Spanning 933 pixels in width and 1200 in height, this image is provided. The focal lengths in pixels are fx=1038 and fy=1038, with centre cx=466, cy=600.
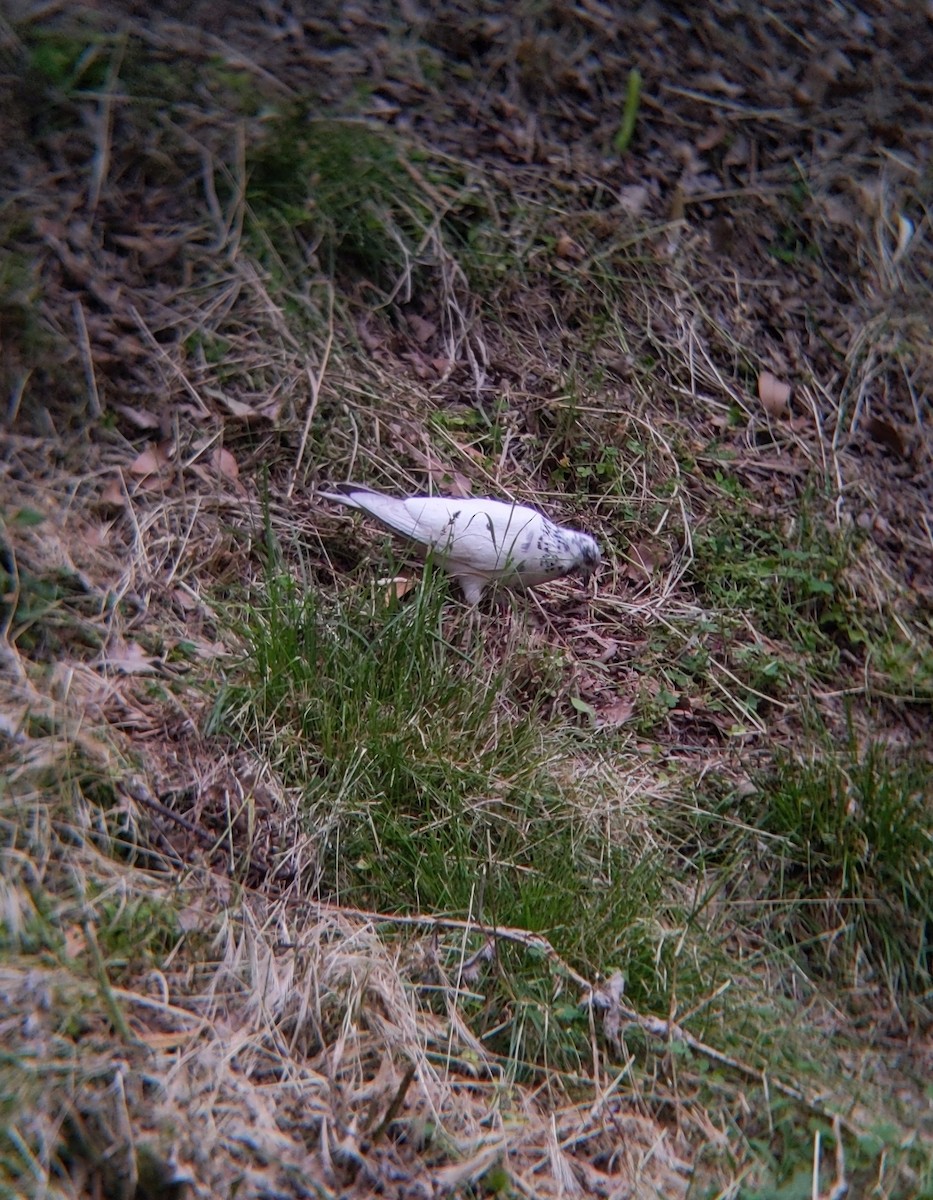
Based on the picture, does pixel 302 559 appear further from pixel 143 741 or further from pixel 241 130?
pixel 241 130

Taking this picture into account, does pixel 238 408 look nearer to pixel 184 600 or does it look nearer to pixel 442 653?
pixel 184 600

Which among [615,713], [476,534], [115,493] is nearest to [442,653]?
[476,534]

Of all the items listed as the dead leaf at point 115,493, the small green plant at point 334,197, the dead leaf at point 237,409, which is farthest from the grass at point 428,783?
the small green plant at point 334,197

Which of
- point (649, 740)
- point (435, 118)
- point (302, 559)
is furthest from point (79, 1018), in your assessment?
point (435, 118)

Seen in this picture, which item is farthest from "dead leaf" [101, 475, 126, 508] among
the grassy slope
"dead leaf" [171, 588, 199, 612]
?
"dead leaf" [171, 588, 199, 612]

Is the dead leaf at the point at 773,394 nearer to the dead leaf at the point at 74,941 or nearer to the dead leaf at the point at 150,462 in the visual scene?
the dead leaf at the point at 150,462
